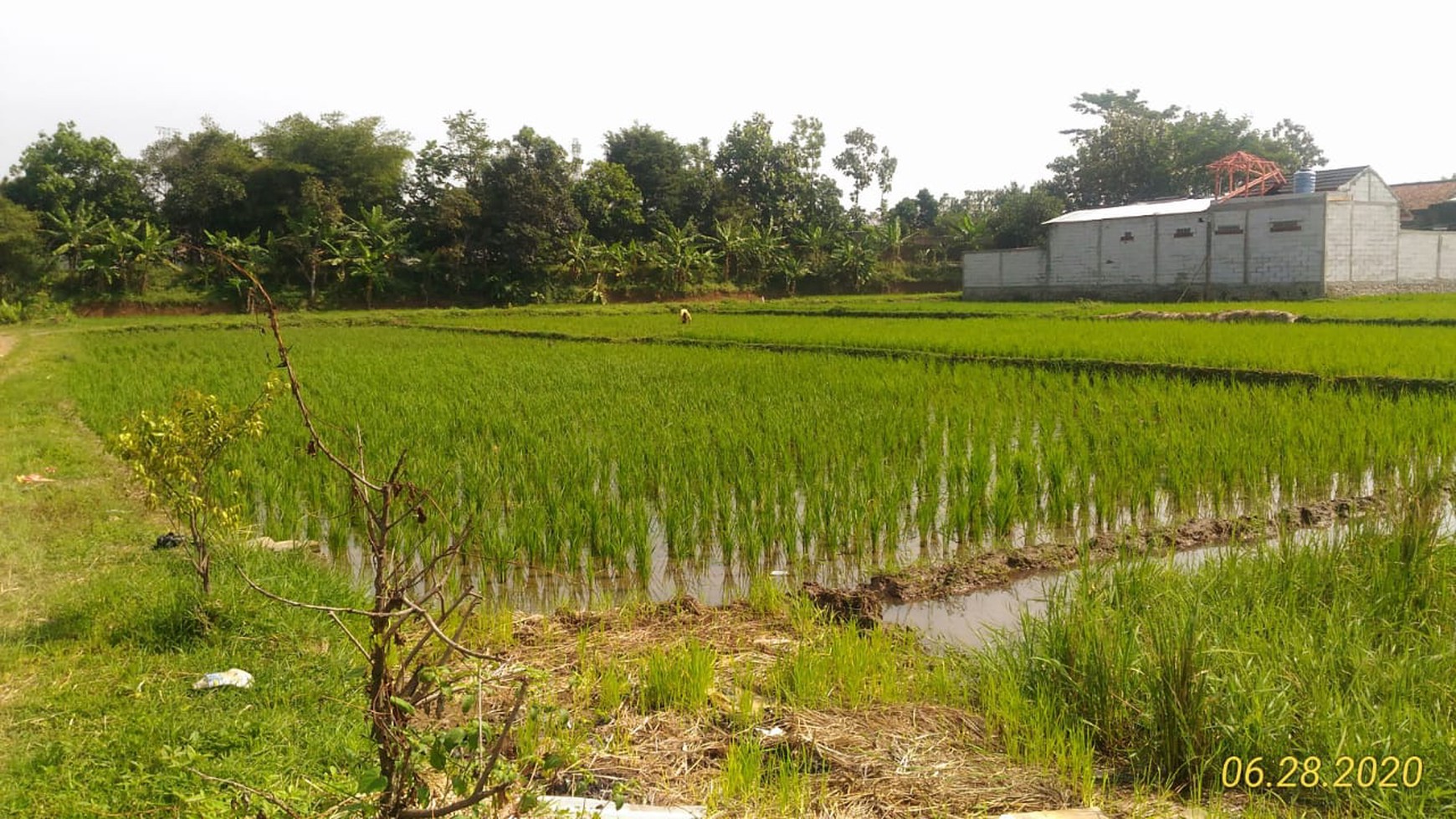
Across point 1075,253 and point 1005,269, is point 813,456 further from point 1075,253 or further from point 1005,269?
point 1005,269

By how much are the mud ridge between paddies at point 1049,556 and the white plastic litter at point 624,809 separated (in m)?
1.53

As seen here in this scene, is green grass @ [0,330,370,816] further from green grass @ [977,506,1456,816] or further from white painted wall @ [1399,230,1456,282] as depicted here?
white painted wall @ [1399,230,1456,282]

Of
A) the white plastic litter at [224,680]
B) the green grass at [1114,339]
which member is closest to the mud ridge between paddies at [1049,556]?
the white plastic litter at [224,680]

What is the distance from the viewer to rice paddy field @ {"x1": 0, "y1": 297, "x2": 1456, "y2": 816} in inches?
107

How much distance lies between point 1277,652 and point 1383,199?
1132 inches

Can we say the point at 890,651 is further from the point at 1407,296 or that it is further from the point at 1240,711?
the point at 1407,296

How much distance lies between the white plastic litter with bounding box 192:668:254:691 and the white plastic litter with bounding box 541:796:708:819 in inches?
55.0

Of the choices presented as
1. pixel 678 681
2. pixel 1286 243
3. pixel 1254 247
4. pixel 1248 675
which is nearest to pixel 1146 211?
pixel 1254 247

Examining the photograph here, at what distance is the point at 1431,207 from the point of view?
3525 centimetres

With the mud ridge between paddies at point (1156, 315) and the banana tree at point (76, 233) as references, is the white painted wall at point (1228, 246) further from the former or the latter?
the banana tree at point (76, 233)

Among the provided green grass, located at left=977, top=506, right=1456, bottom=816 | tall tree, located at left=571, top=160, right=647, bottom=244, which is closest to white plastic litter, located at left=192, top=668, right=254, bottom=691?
green grass, located at left=977, top=506, right=1456, bottom=816

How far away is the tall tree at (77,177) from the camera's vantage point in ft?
102

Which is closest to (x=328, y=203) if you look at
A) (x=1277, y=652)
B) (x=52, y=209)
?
(x=52, y=209)

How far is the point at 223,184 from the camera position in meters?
31.1
